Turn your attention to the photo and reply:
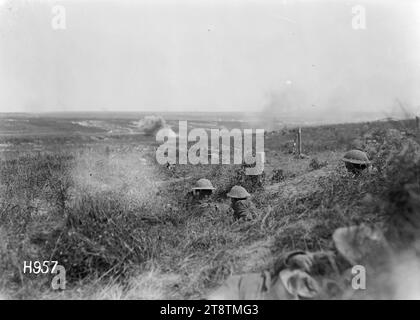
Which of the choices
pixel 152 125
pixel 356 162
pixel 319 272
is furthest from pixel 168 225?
pixel 152 125

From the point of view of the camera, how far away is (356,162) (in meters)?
7.16

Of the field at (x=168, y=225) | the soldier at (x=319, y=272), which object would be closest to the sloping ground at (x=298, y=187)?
the field at (x=168, y=225)

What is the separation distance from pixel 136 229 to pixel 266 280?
2245 millimetres

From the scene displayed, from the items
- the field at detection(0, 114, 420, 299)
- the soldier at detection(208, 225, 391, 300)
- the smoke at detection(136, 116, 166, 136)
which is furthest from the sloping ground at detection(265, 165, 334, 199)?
the smoke at detection(136, 116, 166, 136)

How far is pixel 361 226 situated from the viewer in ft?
15.2

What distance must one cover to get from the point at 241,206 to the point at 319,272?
256cm

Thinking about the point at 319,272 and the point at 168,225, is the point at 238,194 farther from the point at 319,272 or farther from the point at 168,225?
the point at 319,272

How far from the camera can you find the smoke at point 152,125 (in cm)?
2192

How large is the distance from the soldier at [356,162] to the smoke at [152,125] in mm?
15433

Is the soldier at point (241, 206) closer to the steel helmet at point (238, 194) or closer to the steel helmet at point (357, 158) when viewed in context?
the steel helmet at point (238, 194)

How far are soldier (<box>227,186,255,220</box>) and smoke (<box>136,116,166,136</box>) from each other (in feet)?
49.7

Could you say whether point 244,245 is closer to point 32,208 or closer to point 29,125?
point 32,208

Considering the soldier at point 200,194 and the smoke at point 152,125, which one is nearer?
the soldier at point 200,194
